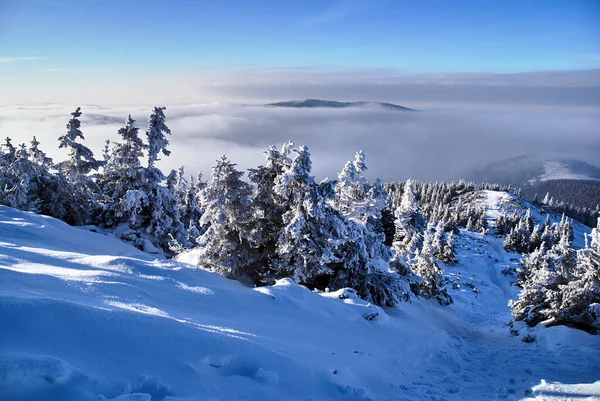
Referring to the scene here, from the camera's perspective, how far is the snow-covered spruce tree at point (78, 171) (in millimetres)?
23188

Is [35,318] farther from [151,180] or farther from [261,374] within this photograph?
[151,180]

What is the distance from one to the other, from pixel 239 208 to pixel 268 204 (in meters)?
1.60

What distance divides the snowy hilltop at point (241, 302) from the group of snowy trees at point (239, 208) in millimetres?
97

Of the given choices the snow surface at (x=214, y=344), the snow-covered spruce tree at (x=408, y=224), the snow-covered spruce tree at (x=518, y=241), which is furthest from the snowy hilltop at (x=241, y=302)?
the snow-covered spruce tree at (x=518, y=241)

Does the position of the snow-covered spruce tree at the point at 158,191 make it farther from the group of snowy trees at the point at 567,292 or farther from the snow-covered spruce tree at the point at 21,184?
the group of snowy trees at the point at 567,292

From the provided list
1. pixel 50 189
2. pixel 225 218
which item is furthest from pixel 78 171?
pixel 225 218

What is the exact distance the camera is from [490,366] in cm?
1274

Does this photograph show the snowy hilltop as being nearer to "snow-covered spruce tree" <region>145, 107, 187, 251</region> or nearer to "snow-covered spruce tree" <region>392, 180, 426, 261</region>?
"snow-covered spruce tree" <region>145, 107, 187, 251</region>

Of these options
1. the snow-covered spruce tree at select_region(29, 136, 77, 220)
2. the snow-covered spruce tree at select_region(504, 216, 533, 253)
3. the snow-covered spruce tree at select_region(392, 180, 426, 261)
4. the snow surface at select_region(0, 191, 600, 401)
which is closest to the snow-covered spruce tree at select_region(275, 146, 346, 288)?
the snow surface at select_region(0, 191, 600, 401)

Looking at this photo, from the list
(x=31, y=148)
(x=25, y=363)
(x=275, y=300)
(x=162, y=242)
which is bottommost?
(x=162, y=242)

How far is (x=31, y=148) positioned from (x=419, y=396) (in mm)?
28729

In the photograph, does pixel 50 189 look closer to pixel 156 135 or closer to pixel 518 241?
pixel 156 135

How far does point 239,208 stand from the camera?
1617 cm

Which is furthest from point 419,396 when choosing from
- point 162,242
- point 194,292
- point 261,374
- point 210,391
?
point 162,242
